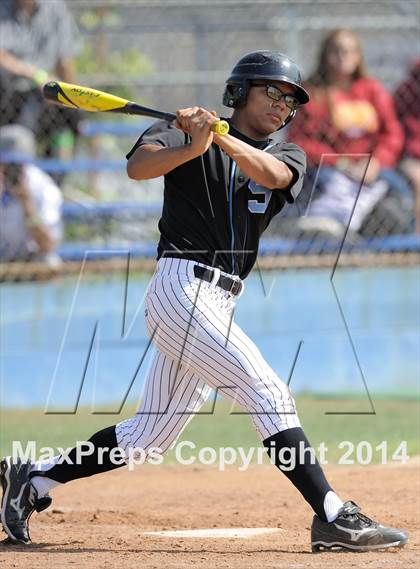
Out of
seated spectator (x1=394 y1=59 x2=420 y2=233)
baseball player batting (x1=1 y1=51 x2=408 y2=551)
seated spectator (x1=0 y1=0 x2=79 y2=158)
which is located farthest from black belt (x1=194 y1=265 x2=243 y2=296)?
seated spectator (x1=394 y1=59 x2=420 y2=233)

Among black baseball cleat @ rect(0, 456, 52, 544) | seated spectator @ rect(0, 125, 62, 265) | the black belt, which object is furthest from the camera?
seated spectator @ rect(0, 125, 62, 265)

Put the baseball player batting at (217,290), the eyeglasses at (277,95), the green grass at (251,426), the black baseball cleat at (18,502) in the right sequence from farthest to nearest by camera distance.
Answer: the green grass at (251,426) → the black baseball cleat at (18,502) → the eyeglasses at (277,95) → the baseball player batting at (217,290)

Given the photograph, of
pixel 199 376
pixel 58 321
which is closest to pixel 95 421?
pixel 58 321

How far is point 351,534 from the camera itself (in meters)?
3.89

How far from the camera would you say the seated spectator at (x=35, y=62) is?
9.01 metres

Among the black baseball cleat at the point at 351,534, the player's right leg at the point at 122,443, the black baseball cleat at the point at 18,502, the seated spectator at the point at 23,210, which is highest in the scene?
the seated spectator at the point at 23,210

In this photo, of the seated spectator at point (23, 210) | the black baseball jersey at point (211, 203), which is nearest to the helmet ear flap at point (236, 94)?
the black baseball jersey at point (211, 203)

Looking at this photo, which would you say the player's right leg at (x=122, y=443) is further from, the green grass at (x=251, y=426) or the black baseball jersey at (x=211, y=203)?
the green grass at (x=251, y=426)

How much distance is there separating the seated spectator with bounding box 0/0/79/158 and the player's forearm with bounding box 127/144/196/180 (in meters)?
5.19

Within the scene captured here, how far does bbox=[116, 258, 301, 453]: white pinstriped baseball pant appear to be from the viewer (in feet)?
12.7

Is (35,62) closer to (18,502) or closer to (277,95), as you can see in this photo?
(277,95)

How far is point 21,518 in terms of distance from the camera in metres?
4.24

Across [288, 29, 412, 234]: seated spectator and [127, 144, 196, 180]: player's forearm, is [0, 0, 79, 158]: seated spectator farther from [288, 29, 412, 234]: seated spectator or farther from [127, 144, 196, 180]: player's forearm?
[127, 144, 196, 180]: player's forearm

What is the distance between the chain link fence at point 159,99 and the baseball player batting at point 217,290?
4071 millimetres
